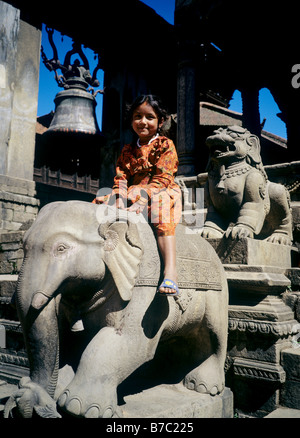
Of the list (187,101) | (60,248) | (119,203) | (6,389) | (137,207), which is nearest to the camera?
(60,248)

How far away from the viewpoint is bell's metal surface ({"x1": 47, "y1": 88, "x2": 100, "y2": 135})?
10.6 meters

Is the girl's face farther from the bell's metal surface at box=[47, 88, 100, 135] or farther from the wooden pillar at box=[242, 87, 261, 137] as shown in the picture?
the wooden pillar at box=[242, 87, 261, 137]

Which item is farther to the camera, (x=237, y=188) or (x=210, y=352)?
(x=237, y=188)

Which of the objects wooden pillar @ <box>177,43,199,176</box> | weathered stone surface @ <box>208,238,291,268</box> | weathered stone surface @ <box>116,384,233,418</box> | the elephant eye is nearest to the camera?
the elephant eye

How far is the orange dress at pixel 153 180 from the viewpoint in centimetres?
265

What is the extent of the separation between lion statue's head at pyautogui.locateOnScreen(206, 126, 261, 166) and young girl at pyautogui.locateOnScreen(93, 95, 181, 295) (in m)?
1.14

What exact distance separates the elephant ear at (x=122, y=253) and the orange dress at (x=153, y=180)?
26 centimetres

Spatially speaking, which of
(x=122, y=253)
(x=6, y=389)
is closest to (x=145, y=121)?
(x=122, y=253)

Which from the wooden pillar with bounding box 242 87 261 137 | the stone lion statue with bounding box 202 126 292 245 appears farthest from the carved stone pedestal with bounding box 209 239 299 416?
the wooden pillar with bounding box 242 87 261 137

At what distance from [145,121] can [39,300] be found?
4.76 feet

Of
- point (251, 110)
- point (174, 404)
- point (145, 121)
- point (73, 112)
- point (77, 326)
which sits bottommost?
point (174, 404)

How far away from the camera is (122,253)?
7.51ft

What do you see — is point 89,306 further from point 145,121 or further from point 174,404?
point 145,121

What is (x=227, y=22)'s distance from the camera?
10664mm
